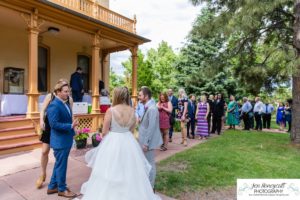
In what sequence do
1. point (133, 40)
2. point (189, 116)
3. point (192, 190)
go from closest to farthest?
point (192, 190)
point (189, 116)
point (133, 40)

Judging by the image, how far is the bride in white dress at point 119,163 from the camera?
3.69 m

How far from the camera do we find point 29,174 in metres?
5.76

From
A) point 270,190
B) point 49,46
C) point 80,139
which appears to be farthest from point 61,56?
point 270,190

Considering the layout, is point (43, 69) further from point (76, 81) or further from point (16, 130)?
point (16, 130)

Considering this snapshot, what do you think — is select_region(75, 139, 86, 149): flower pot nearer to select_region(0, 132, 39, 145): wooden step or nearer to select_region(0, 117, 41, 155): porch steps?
select_region(0, 117, 41, 155): porch steps

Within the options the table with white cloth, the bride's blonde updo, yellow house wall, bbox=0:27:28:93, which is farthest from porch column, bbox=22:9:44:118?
the bride's blonde updo

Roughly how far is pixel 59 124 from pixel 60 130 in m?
0.12

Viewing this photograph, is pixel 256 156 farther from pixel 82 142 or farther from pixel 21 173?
pixel 21 173

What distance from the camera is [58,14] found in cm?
1008

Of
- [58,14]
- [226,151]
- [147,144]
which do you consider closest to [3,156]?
[147,144]

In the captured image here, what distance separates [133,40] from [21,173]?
31.7 feet

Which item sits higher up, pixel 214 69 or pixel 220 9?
pixel 220 9

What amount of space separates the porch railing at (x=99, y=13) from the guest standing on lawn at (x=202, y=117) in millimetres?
5649

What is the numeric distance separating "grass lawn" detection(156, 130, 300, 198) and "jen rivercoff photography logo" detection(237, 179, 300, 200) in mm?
1911
